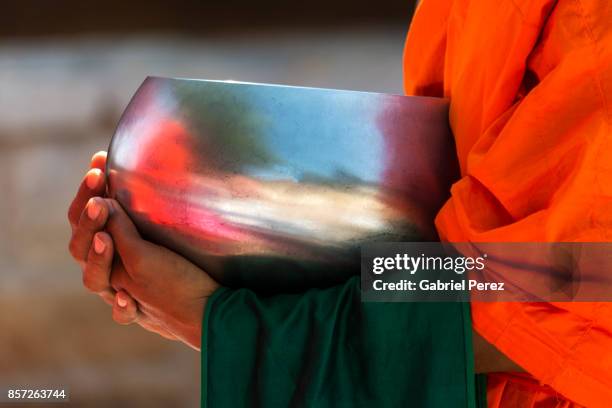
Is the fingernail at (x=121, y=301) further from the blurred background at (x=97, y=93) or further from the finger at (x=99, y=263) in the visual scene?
the blurred background at (x=97, y=93)

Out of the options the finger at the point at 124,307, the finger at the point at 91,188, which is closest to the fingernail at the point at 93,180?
the finger at the point at 91,188

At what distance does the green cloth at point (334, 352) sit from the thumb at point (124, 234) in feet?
0.24

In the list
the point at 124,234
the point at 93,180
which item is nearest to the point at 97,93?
the point at 93,180

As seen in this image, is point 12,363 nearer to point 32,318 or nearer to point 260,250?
point 32,318

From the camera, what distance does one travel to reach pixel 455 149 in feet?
2.34

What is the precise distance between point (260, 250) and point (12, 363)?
184 cm

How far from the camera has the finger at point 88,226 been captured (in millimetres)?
716

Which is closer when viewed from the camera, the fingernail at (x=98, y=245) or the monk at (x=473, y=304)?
the monk at (x=473, y=304)

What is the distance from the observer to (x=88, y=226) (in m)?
0.73

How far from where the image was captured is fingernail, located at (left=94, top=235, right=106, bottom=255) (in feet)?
2.36

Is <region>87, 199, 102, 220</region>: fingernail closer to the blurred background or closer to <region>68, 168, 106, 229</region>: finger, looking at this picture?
<region>68, 168, 106, 229</region>: finger

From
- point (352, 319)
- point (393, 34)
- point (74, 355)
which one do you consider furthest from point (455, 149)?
point (74, 355)

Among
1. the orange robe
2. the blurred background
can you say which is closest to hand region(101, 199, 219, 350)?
the orange robe

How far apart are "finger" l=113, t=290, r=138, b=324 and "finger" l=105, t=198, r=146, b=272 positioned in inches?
1.6
